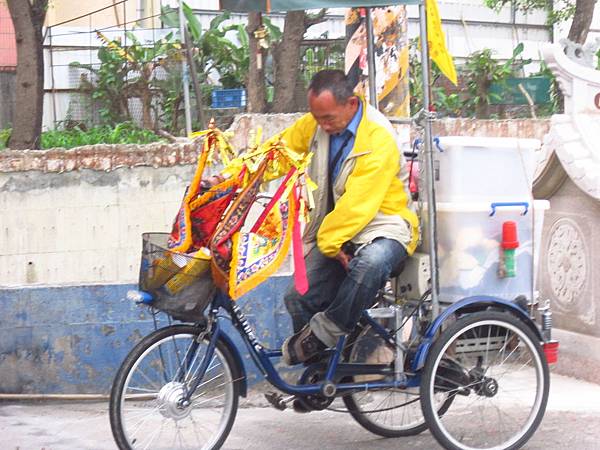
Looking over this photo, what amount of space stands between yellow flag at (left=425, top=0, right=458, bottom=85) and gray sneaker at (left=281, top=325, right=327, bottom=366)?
4.67ft

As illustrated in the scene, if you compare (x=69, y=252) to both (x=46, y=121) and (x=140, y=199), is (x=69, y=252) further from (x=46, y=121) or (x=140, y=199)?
(x=46, y=121)

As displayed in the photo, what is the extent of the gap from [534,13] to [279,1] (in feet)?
74.8

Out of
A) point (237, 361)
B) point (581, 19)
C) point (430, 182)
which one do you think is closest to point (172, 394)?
point (237, 361)

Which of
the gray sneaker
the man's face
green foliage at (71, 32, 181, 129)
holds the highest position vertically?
green foliage at (71, 32, 181, 129)

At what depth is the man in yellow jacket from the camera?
4789 millimetres

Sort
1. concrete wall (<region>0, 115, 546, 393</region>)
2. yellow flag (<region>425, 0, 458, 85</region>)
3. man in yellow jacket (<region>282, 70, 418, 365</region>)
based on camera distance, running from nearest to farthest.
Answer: man in yellow jacket (<region>282, 70, 418, 365</region>) → yellow flag (<region>425, 0, 458, 85</region>) → concrete wall (<region>0, 115, 546, 393</region>)

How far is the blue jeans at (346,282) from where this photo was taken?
4.80 metres

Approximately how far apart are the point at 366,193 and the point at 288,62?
7555 millimetres

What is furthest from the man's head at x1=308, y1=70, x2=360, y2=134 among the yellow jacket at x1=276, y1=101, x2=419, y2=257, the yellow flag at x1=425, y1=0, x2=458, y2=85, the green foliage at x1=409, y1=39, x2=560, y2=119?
the green foliage at x1=409, y1=39, x2=560, y2=119

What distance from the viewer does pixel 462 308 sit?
5090 mm

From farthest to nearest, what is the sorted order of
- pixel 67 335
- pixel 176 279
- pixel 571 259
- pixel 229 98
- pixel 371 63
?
pixel 229 98, pixel 571 259, pixel 67 335, pixel 371 63, pixel 176 279

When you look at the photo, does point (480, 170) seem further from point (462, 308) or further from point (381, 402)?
point (381, 402)

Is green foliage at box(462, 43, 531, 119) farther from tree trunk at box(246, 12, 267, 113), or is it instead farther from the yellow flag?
the yellow flag

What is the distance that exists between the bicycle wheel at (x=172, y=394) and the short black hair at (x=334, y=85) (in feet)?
4.05
